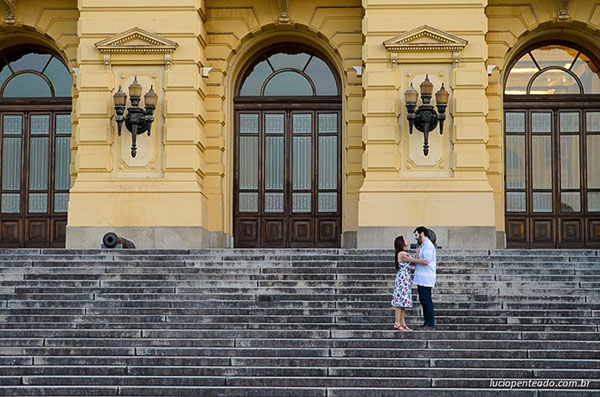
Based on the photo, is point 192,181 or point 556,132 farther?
point 556,132

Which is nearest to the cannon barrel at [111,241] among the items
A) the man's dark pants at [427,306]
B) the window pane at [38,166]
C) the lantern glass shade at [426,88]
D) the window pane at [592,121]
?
the window pane at [38,166]

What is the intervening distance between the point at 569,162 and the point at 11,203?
12.7 metres

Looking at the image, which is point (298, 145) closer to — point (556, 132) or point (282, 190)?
point (282, 190)

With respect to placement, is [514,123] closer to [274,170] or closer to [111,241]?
[274,170]

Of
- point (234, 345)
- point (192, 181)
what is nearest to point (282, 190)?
point (192, 181)

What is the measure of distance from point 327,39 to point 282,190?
3534mm

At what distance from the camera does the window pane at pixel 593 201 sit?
24016 millimetres

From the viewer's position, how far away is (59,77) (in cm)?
2505

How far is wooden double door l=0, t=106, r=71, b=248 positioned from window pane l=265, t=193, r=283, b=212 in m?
4.59

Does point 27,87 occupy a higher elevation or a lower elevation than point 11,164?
higher

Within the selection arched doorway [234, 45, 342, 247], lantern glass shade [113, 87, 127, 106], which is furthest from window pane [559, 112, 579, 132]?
lantern glass shade [113, 87, 127, 106]

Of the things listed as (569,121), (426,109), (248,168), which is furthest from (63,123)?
(569,121)

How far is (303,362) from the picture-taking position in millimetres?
14164

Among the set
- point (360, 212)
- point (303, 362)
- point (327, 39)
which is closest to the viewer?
point (303, 362)
